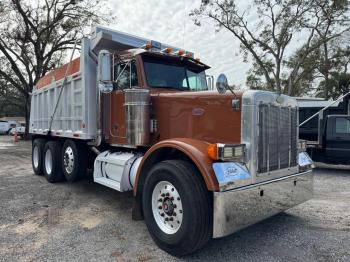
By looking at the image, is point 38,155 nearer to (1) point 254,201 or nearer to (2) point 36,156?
(2) point 36,156

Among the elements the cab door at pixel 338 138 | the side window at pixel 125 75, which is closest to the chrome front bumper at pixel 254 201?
the side window at pixel 125 75

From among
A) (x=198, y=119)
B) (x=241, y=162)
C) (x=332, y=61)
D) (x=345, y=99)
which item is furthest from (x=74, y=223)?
(x=332, y=61)

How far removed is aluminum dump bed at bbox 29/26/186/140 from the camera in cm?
658

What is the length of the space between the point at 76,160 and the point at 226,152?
4.47 metres

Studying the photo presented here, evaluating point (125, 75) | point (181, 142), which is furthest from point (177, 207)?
point (125, 75)

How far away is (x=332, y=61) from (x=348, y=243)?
2568 cm

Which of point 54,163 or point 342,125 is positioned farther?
point 342,125

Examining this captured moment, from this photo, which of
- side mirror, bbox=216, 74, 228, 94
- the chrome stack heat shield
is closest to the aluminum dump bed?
the chrome stack heat shield

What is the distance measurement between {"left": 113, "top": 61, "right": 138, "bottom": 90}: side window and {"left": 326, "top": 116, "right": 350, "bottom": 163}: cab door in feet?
24.4

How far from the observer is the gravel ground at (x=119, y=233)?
159 inches

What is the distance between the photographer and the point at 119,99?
19.8 ft

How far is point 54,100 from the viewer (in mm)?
8531

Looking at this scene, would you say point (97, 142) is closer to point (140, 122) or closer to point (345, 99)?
point (140, 122)

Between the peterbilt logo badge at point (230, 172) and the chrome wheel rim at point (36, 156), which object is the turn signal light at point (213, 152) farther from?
the chrome wheel rim at point (36, 156)
